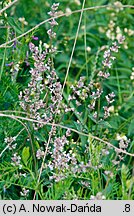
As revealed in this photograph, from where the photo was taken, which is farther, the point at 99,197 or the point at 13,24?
the point at 13,24

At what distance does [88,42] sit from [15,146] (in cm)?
124

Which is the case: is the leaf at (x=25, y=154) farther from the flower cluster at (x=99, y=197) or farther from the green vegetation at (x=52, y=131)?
the flower cluster at (x=99, y=197)

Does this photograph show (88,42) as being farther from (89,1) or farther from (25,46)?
(25,46)

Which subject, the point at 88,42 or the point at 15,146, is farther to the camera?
the point at 88,42

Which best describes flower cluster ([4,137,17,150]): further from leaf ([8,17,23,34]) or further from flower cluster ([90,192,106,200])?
leaf ([8,17,23,34])

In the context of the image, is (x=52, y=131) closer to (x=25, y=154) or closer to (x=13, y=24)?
(x=25, y=154)

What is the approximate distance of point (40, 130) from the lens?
247 centimetres

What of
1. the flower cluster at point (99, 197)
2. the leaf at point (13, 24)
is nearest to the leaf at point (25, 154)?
the flower cluster at point (99, 197)

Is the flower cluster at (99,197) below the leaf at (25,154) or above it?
below

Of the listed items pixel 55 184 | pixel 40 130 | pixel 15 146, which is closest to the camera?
pixel 55 184

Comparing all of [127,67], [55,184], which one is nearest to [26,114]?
[55,184]

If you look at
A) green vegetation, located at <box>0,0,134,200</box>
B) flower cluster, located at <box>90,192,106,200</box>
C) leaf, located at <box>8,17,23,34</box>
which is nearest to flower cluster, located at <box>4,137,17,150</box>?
green vegetation, located at <box>0,0,134,200</box>

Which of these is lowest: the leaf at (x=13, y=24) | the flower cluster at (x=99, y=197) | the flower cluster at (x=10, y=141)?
the flower cluster at (x=99, y=197)

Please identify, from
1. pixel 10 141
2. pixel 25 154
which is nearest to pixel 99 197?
pixel 25 154
